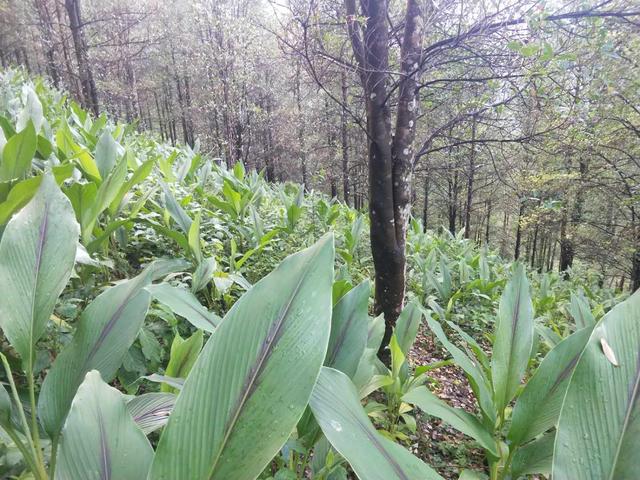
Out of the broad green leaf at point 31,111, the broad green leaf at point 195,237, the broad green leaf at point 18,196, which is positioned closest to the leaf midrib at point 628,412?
the broad green leaf at point 18,196

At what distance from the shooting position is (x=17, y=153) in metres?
1.46

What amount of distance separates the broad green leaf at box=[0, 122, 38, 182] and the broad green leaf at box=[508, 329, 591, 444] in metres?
2.14

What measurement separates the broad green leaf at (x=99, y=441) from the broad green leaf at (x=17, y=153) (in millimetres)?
1193

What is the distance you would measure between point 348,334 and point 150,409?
620 millimetres

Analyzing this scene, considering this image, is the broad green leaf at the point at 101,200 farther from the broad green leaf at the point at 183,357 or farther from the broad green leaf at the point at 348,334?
the broad green leaf at the point at 348,334

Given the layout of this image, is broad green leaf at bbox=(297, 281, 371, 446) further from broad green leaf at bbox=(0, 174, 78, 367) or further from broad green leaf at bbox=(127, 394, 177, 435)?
broad green leaf at bbox=(0, 174, 78, 367)

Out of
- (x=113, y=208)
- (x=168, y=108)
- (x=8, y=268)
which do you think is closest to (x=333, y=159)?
(x=113, y=208)

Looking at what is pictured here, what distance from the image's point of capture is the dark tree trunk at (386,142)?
2.32 metres

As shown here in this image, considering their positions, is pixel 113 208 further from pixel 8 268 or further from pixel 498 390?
pixel 498 390

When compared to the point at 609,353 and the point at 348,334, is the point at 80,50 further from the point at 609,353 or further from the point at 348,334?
the point at 609,353

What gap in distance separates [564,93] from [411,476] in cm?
298

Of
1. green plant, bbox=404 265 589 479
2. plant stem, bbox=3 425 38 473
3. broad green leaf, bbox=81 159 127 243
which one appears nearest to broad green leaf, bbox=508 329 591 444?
green plant, bbox=404 265 589 479

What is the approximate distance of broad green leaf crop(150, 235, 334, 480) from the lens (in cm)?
60

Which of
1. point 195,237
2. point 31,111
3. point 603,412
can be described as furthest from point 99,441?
point 31,111
